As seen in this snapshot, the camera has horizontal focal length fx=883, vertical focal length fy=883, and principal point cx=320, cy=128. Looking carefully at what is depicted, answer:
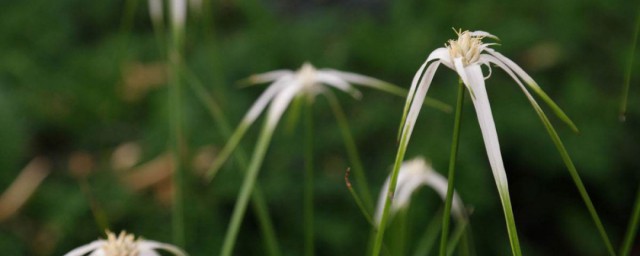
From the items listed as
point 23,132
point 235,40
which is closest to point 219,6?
point 235,40

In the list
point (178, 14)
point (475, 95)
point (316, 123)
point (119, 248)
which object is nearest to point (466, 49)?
point (475, 95)

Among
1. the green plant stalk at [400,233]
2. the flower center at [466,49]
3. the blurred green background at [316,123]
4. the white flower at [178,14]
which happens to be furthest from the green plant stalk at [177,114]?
the blurred green background at [316,123]

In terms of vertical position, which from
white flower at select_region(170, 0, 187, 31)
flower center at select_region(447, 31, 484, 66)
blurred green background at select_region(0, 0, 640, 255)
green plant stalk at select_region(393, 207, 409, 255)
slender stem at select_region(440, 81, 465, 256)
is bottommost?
slender stem at select_region(440, 81, 465, 256)

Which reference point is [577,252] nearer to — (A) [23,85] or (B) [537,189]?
(B) [537,189]

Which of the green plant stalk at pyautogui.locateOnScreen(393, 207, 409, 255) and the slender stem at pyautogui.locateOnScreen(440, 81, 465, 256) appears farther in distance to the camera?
the green plant stalk at pyautogui.locateOnScreen(393, 207, 409, 255)

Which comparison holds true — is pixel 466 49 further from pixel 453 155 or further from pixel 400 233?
pixel 400 233

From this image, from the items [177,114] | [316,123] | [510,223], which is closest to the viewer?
[510,223]

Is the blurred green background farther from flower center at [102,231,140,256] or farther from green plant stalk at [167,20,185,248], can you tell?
flower center at [102,231,140,256]

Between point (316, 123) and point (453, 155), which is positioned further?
point (316, 123)

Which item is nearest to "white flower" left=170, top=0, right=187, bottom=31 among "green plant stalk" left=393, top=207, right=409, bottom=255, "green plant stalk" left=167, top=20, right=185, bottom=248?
"green plant stalk" left=167, top=20, right=185, bottom=248
